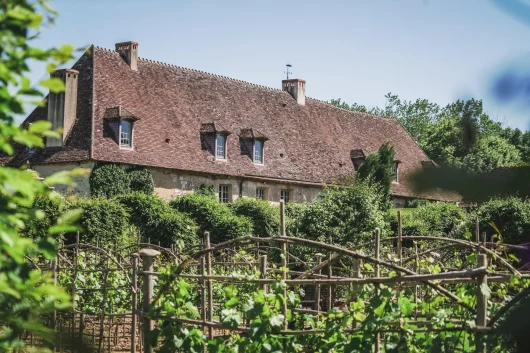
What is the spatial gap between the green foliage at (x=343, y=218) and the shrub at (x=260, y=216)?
3.96 m

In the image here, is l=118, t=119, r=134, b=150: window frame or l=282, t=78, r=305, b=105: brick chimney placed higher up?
l=282, t=78, r=305, b=105: brick chimney

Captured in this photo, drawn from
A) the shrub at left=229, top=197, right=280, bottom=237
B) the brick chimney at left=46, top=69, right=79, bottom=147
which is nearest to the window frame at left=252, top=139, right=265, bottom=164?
the shrub at left=229, top=197, right=280, bottom=237

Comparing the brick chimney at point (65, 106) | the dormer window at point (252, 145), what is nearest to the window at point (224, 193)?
the dormer window at point (252, 145)

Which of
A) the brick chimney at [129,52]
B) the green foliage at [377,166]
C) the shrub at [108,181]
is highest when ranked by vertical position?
the brick chimney at [129,52]

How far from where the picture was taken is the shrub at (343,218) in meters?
19.0

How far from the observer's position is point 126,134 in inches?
952

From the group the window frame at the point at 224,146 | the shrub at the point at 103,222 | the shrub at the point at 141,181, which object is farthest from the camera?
the window frame at the point at 224,146

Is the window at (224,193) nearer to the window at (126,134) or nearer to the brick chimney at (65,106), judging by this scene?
the window at (126,134)

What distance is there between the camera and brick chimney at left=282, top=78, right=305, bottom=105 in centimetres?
3328

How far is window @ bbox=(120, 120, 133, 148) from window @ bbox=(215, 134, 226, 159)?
351cm

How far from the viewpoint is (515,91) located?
842 millimetres

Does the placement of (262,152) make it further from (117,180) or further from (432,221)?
(117,180)

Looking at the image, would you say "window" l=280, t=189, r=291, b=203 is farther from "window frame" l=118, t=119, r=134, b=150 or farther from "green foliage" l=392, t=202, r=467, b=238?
"window frame" l=118, t=119, r=134, b=150

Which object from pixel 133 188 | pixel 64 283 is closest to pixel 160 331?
pixel 64 283
